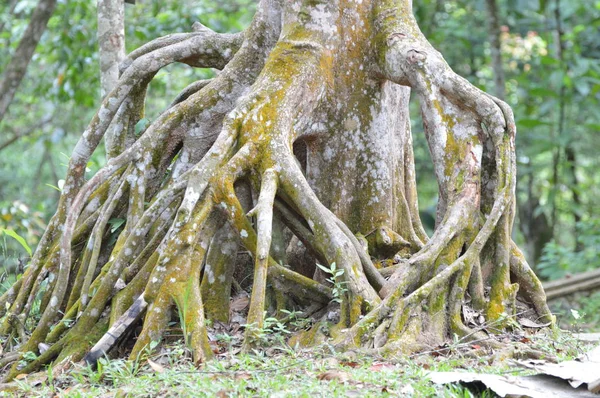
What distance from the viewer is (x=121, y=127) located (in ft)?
22.2

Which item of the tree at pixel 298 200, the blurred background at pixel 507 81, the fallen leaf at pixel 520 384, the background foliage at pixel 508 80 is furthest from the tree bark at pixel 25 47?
the fallen leaf at pixel 520 384

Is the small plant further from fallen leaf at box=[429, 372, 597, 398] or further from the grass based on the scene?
fallen leaf at box=[429, 372, 597, 398]

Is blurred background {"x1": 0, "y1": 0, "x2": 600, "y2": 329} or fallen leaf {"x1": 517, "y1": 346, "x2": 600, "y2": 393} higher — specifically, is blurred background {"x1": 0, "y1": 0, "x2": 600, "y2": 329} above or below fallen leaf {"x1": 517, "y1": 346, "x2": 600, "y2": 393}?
above

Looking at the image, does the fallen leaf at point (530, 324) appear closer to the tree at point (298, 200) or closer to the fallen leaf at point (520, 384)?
the tree at point (298, 200)

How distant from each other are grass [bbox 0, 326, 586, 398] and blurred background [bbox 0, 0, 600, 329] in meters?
4.62

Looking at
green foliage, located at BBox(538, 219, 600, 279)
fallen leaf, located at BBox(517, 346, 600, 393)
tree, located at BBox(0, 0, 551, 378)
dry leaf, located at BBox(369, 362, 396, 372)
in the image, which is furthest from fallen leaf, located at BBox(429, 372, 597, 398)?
green foliage, located at BBox(538, 219, 600, 279)

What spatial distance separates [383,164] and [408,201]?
63cm

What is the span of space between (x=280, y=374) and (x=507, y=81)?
11207mm

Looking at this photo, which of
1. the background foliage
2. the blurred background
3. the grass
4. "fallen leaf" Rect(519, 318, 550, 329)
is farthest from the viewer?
the background foliage

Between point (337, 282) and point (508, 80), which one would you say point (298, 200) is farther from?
point (508, 80)

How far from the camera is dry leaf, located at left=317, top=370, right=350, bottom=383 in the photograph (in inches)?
150

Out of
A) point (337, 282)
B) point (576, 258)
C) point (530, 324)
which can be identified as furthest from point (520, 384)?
point (576, 258)

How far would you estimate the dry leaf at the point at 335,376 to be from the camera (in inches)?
150

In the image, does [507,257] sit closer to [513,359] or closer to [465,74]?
[513,359]
